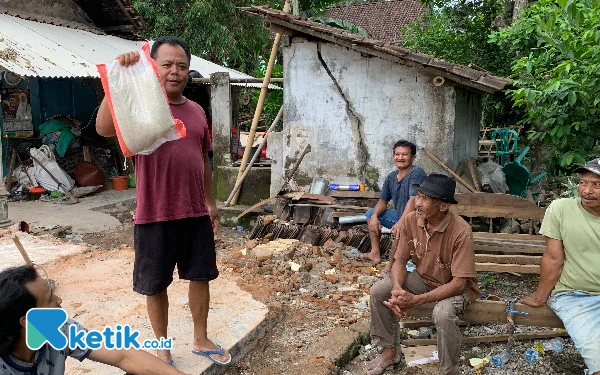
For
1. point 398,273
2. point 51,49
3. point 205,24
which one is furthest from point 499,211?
point 205,24

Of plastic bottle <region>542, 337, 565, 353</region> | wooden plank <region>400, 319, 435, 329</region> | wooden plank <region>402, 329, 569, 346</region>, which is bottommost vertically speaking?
plastic bottle <region>542, 337, 565, 353</region>

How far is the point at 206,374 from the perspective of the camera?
123 inches

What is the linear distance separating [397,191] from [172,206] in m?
3.43

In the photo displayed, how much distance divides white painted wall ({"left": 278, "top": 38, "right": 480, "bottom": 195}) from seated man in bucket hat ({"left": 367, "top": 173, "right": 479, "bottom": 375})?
371cm

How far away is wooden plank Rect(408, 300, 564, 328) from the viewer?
135 inches

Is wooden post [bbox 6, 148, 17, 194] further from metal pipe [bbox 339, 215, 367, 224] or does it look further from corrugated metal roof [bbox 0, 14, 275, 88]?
metal pipe [bbox 339, 215, 367, 224]

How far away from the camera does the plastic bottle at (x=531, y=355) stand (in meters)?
3.82

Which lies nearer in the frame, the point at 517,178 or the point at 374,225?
the point at 374,225

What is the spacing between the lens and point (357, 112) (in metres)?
7.49

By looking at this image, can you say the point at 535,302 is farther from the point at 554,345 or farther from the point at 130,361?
the point at 130,361

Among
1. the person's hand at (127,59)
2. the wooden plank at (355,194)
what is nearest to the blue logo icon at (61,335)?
the person's hand at (127,59)

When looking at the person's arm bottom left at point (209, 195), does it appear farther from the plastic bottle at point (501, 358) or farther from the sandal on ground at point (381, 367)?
the plastic bottle at point (501, 358)

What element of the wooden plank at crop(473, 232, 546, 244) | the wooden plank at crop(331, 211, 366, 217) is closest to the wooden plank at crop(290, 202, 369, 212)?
the wooden plank at crop(331, 211, 366, 217)

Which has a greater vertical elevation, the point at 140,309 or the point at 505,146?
the point at 505,146
